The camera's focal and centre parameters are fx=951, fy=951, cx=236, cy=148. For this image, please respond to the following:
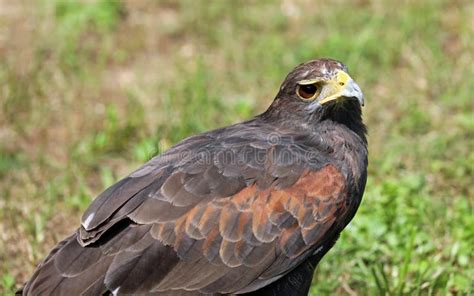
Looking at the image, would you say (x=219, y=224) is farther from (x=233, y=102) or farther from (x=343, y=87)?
(x=233, y=102)

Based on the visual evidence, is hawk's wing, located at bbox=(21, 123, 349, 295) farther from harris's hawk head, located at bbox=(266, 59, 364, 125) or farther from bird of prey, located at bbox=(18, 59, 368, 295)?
harris's hawk head, located at bbox=(266, 59, 364, 125)

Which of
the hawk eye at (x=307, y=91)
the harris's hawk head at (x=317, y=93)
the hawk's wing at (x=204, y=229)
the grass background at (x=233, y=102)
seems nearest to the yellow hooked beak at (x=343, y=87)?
the harris's hawk head at (x=317, y=93)

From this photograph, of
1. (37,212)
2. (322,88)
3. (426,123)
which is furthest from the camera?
(426,123)

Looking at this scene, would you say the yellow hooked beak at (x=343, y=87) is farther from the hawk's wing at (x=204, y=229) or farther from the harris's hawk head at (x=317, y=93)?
the hawk's wing at (x=204, y=229)

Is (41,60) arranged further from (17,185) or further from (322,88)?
(322,88)

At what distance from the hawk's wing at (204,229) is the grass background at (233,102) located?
1006mm

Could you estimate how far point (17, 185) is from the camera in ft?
25.2

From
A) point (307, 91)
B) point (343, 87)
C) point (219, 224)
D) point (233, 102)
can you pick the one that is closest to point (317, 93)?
point (307, 91)

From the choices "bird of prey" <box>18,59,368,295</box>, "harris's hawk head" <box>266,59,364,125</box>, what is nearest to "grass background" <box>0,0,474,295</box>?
"bird of prey" <box>18,59,368,295</box>

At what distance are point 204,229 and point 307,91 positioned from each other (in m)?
1.09

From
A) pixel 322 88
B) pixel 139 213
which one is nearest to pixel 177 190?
pixel 139 213

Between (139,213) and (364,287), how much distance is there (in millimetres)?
1902

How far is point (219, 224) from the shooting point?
5.36m

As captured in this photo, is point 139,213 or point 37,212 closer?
point 139,213
